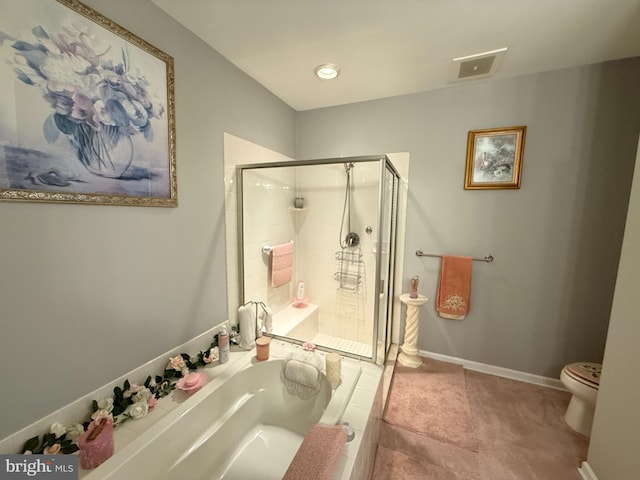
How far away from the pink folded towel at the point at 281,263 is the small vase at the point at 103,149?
50.5 inches

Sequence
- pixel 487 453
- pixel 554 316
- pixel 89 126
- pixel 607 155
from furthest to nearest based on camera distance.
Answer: pixel 554 316 → pixel 607 155 → pixel 487 453 → pixel 89 126

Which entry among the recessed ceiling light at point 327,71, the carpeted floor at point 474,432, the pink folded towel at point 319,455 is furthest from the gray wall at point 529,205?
the pink folded towel at point 319,455

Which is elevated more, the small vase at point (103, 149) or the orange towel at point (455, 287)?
the small vase at point (103, 149)

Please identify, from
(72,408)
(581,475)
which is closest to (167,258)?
(72,408)

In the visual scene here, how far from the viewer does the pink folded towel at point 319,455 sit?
33.3 inches

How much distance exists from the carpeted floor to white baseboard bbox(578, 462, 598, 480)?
0.10ft

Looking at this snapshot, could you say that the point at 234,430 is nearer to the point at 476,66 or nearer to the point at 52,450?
the point at 52,450

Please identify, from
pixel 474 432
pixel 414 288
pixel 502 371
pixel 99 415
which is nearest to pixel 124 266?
pixel 99 415

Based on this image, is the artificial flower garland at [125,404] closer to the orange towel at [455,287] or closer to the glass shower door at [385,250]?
the glass shower door at [385,250]

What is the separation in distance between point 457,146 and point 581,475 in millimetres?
2246

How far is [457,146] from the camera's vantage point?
Answer: 214cm

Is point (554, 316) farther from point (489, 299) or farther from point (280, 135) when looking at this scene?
point (280, 135)

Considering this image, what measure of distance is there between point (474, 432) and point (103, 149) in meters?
2.64

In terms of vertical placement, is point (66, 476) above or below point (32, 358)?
below
